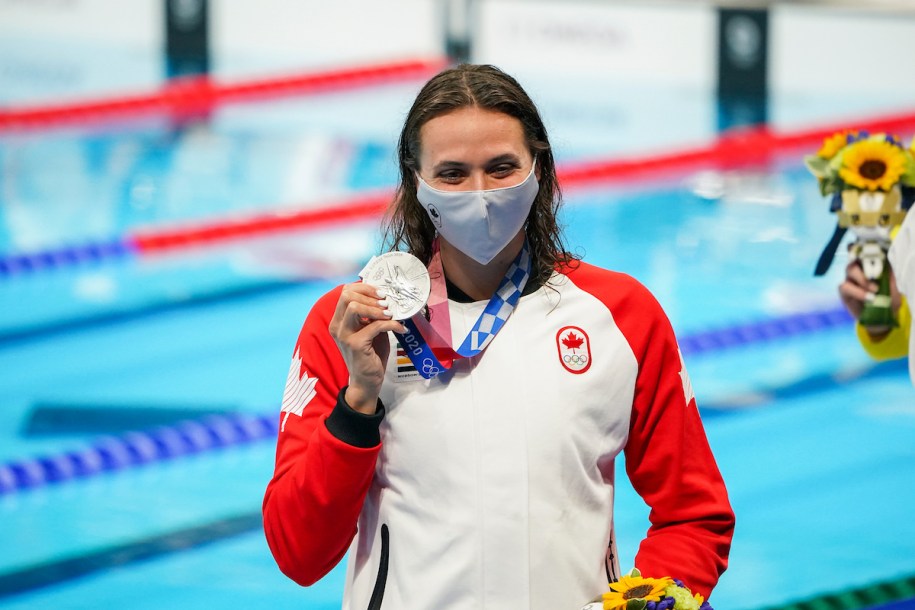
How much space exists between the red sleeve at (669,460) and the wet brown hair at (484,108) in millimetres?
119

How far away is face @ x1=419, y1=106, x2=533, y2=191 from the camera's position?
1740 millimetres

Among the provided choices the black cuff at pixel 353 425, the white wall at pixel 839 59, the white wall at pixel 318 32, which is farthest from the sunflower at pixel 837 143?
the white wall at pixel 318 32

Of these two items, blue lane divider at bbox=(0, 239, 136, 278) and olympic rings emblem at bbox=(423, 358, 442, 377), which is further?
blue lane divider at bbox=(0, 239, 136, 278)

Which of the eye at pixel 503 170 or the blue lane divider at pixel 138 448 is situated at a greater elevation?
the eye at pixel 503 170

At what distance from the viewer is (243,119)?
8.93m

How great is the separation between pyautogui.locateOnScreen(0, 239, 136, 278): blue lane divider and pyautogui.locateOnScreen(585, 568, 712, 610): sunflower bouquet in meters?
4.82

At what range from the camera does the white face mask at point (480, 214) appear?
1747mm

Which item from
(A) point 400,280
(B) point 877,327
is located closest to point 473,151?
(A) point 400,280

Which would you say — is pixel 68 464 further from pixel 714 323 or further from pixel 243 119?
pixel 243 119

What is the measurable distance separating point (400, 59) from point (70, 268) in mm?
4740

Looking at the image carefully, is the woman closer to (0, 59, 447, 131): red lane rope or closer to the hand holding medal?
the hand holding medal

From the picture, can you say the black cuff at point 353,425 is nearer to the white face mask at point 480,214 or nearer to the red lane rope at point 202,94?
the white face mask at point 480,214

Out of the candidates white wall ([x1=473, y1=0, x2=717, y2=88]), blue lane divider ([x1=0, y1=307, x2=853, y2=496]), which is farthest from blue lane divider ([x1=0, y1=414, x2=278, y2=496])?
white wall ([x1=473, y1=0, x2=717, y2=88])

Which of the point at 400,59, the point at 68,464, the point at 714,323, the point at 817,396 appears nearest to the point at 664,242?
the point at 714,323
